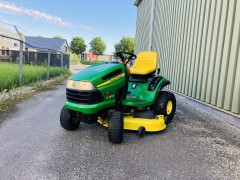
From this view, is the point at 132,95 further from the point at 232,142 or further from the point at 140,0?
the point at 140,0

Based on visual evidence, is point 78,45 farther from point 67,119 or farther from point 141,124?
point 141,124

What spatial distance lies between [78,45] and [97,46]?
5.68 m

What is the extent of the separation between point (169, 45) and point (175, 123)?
4076mm

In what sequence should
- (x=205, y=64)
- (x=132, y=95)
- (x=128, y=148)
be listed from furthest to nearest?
(x=205, y=64) → (x=132, y=95) → (x=128, y=148)

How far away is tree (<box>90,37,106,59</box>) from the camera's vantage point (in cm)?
6506

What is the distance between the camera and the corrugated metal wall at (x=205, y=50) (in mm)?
4395

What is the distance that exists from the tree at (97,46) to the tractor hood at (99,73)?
62617 millimetres

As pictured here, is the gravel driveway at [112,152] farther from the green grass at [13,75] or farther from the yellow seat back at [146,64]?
the green grass at [13,75]

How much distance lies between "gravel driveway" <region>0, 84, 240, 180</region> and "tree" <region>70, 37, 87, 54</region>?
64.3m

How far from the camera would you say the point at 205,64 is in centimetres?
538

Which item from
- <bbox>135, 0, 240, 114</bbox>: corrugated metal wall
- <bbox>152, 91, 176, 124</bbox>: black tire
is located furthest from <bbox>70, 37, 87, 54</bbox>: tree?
<bbox>152, 91, 176, 124</bbox>: black tire

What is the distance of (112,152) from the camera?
9.82 ft

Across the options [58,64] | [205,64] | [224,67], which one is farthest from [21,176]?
[58,64]

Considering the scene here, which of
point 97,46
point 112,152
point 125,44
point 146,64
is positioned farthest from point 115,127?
point 97,46
